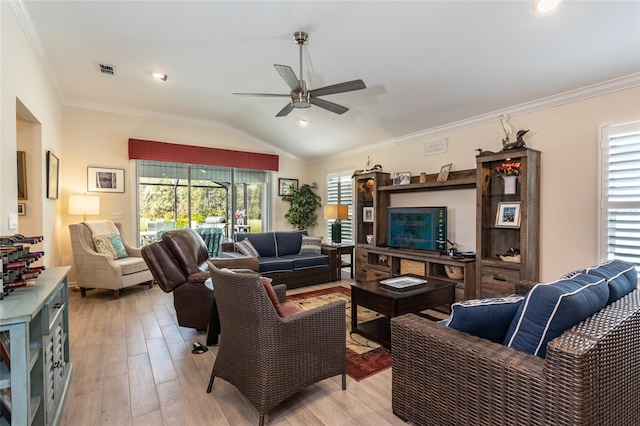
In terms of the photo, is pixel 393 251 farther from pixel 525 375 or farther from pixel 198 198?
pixel 198 198

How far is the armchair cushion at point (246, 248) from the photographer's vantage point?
15.9 feet

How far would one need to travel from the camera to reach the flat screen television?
4.30m

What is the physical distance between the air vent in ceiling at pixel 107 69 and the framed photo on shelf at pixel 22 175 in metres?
1.40

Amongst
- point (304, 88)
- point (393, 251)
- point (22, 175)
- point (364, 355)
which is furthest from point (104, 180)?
point (364, 355)

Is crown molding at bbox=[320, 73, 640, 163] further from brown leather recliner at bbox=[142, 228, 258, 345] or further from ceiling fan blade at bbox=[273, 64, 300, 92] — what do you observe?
brown leather recliner at bbox=[142, 228, 258, 345]

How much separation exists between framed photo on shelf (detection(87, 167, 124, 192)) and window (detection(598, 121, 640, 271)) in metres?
6.71

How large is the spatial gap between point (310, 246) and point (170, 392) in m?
3.56

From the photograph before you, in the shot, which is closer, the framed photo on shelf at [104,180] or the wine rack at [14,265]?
the wine rack at [14,265]

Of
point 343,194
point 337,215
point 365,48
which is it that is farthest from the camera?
point 343,194

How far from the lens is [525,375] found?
4.17 ft

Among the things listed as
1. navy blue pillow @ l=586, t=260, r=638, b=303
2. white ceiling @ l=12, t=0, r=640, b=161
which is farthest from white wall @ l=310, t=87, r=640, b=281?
navy blue pillow @ l=586, t=260, r=638, b=303

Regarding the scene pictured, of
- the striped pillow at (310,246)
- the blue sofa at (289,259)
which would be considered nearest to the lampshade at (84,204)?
the blue sofa at (289,259)

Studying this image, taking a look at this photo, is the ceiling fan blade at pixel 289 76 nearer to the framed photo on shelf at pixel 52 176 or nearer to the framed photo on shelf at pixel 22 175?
the framed photo on shelf at pixel 22 175

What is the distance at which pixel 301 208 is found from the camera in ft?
22.8
